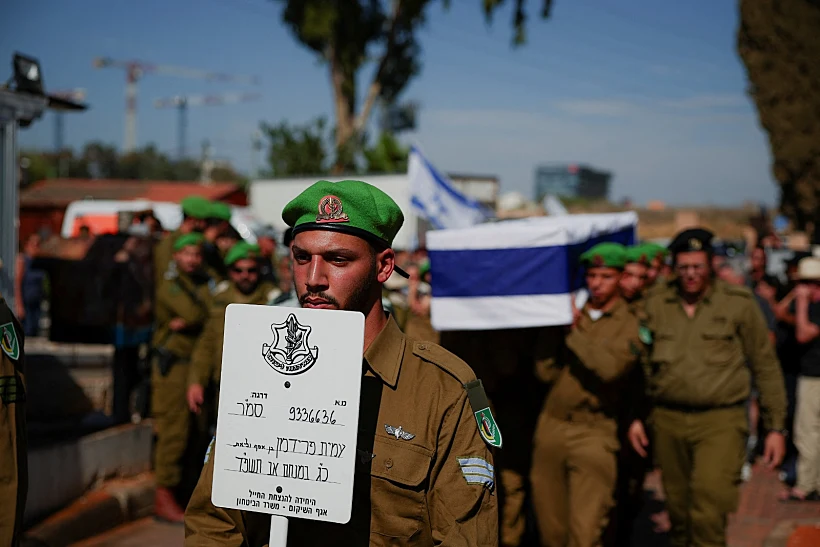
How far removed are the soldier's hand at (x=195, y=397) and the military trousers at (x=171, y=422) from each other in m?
0.54

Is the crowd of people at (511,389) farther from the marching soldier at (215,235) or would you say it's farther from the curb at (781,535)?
the curb at (781,535)

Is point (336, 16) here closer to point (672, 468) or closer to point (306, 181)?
point (306, 181)

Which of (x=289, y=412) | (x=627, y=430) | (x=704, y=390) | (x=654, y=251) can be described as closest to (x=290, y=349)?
(x=289, y=412)

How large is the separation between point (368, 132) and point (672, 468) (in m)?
23.4

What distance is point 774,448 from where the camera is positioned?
5.48 metres

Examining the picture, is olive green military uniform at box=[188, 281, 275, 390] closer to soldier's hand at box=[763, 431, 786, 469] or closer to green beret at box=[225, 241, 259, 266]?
green beret at box=[225, 241, 259, 266]

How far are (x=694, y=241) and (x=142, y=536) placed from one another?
4354 mm

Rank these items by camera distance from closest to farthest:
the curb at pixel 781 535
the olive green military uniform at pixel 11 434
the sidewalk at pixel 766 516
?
the olive green military uniform at pixel 11 434
the curb at pixel 781 535
the sidewalk at pixel 766 516

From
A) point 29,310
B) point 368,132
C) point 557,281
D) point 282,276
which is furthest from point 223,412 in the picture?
point 368,132

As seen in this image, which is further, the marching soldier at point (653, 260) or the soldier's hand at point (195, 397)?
the marching soldier at point (653, 260)

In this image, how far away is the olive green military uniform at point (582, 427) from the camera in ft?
17.7

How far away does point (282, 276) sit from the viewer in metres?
10.0

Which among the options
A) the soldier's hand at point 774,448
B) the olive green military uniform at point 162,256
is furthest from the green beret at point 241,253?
the soldier's hand at point 774,448

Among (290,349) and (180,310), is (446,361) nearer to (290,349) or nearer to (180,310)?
(290,349)
